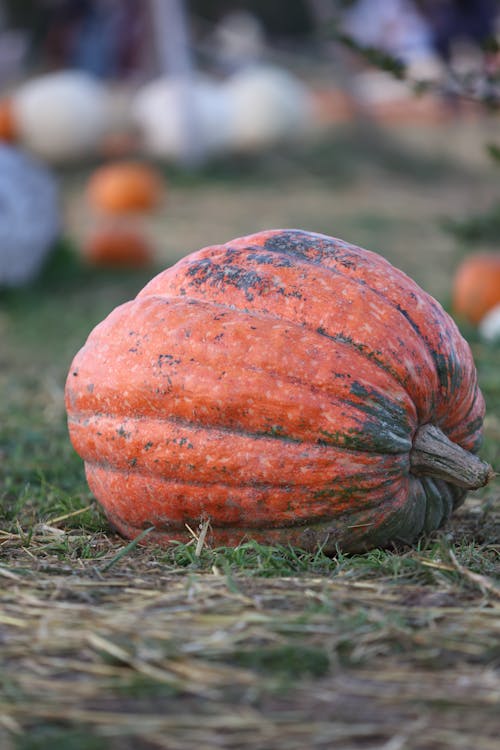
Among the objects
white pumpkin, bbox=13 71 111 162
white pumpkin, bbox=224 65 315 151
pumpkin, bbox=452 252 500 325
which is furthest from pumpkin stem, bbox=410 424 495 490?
white pumpkin, bbox=224 65 315 151

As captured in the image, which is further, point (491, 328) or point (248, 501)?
point (491, 328)

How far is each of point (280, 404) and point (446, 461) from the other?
48 centimetres

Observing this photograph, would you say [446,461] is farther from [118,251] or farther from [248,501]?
[118,251]

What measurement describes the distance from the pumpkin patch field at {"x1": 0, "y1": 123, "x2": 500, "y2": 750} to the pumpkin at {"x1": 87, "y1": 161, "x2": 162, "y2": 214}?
22.3 ft

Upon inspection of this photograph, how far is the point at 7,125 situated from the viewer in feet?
39.5

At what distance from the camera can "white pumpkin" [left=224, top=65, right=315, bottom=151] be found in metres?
12.3

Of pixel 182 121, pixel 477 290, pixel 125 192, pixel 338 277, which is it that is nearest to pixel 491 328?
pixel 477 290

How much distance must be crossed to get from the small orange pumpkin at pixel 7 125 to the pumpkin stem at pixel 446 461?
34.5ft

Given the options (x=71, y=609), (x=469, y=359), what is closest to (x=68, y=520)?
(x=71, y=609)

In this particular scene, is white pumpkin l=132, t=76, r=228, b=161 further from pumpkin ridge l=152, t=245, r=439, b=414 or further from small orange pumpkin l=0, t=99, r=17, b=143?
pumpkin ridge l=152, t=245, r=439, b=414

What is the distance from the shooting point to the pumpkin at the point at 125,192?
416 inches

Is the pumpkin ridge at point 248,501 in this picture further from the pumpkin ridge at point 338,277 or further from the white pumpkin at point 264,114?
the white pumpkin at point 264,114

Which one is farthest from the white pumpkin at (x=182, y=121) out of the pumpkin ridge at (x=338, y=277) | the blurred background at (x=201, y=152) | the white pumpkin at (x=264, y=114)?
the pumpkin ridge at (x=338, y=277)

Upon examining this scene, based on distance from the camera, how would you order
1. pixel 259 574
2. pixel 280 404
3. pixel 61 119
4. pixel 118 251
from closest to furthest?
pixel 259 574
pixel 280 404
pixel 118 251
pixel 61 119
